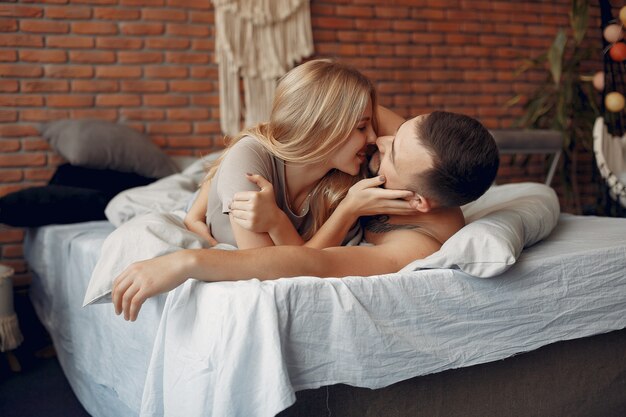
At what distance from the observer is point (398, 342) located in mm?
1221

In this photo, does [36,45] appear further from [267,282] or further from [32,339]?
[267,282]

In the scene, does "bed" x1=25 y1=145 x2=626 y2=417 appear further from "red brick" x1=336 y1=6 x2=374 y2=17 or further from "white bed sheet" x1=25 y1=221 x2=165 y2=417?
"red brick" x1=336 y1=6 x2=374 y2=17

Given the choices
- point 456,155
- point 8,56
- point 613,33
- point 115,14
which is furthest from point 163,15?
point 456,155

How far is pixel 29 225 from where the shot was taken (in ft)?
9.19

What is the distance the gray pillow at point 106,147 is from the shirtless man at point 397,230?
1797 millimetres

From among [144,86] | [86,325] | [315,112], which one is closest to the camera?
[315,112]

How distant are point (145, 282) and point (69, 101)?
2563 mm

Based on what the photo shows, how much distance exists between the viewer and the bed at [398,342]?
3.60ft

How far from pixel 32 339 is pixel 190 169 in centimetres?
112

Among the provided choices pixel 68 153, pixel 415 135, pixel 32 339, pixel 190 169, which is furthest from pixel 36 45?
pixel 415 135

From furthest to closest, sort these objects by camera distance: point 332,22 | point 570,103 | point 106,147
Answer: point 570,103 → point 332,22 → point 106,147

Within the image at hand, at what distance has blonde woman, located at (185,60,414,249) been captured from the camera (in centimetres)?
154

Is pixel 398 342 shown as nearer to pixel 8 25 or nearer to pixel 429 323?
pixel 429 323

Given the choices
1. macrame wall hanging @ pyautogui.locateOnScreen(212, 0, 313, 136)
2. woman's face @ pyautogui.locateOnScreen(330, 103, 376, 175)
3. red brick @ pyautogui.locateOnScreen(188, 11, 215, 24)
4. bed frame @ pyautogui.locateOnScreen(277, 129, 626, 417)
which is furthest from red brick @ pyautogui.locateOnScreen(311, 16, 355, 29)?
bed frame @ pyautogui.locateOnScreen(277, 129, 626, 417)
